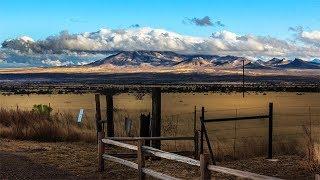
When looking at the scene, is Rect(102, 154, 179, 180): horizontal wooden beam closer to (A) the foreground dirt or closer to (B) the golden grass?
(A) the foreground dirt

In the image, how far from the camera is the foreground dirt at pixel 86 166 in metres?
15.7

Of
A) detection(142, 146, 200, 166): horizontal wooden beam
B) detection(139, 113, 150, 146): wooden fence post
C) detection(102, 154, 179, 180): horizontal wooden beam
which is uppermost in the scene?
detection(139, 113, 150, 146): wooden fence post

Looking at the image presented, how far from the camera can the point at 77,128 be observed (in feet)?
81.1

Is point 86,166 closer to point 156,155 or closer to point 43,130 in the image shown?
point 156,155

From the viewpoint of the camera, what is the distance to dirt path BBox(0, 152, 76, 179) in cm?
1564

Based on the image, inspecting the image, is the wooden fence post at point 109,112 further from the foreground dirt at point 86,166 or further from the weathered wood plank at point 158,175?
the weathered wood plank at point 158,175

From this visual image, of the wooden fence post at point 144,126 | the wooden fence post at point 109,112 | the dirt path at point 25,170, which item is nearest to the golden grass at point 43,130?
the wooden fence post at point 109,112

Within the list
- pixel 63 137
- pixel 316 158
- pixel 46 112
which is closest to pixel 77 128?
pixel 63 137

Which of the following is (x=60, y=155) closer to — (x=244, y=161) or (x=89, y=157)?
(x=89, y=157)

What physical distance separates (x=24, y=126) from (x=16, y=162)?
7.70 metres

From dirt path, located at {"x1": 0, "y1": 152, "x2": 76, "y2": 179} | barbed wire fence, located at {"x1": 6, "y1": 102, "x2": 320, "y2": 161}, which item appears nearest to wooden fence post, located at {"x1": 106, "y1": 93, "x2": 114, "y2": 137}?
barbed wire fence, located at {"x1": 6, "y1": 102, "x2": 320, "y2": 161}

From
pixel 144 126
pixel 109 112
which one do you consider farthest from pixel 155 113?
pixel 109 112

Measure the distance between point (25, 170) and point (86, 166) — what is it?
168 cm

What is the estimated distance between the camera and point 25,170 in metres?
16.5
